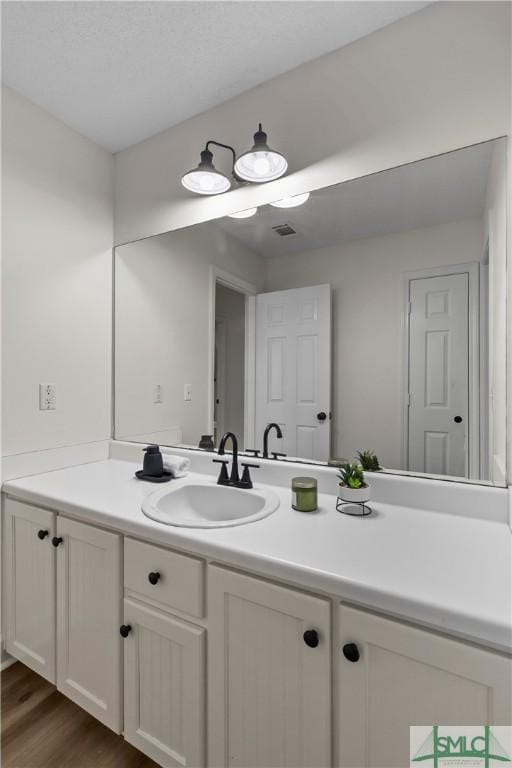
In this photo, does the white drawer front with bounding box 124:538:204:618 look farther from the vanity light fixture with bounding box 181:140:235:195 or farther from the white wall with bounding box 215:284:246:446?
the vanity light fixture with bounding box 181:140:235:195

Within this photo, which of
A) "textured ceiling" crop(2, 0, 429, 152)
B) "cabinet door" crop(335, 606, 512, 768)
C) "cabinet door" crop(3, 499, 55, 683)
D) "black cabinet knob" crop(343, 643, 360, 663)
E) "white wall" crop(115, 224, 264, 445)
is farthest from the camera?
"white wall" crop(115, 224, 264, 445)

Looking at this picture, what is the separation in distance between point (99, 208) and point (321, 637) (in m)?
2.14

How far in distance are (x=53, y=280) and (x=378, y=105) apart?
1.53 metres

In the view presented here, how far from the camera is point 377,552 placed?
0.93 meters

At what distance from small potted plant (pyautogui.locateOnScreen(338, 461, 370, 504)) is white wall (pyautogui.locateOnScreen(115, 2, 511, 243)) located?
1064 millimetres

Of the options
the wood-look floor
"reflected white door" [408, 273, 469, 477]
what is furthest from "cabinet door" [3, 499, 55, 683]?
"reflected white door" [408, 273, 469, 477]

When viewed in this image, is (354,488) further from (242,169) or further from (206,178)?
(206,178)

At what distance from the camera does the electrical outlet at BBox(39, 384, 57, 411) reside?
1.73 m

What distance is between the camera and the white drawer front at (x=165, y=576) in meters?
1.03

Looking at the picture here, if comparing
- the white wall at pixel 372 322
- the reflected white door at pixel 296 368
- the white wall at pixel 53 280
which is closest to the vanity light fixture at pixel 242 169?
the white wall at pixel 372 322

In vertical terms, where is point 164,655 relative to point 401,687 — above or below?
below

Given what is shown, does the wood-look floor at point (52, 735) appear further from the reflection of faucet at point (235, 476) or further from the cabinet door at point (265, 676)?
the reflection of faucet at point (235, 476)

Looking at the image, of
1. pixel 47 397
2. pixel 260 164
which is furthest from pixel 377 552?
pixel 47 397

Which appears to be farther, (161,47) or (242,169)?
(242,169)
